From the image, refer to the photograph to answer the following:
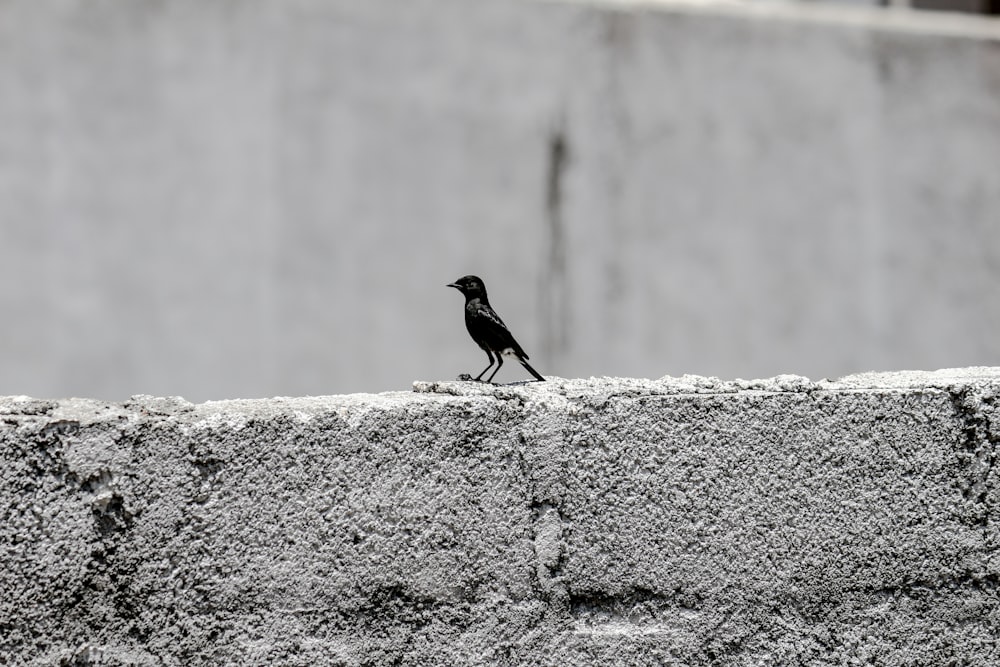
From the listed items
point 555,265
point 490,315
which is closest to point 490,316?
point 490,315

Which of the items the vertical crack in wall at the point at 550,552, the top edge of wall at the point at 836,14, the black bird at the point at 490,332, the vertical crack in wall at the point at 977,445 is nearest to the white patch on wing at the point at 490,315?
the black bird at the point at 490,332

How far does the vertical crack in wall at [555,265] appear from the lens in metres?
5.47

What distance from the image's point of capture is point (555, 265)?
18.1 ft

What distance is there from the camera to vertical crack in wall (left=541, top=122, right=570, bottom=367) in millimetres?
5473

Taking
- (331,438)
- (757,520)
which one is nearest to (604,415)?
(757,520)

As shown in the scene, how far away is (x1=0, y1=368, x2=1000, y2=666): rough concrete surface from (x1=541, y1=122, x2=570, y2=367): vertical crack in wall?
12.5 feet

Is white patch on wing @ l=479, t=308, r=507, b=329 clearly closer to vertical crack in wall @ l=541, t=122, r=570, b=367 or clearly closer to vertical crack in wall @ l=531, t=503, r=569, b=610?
vertical crack in wall @ l=531, t=503, r=569, b=610

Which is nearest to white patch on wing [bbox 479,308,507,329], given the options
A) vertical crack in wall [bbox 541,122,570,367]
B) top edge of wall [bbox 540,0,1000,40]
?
vertical crack in wall [bbox 541,122,570,367]

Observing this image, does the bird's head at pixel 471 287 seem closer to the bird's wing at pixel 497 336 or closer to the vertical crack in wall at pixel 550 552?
the bird's wing at pixel 497 336

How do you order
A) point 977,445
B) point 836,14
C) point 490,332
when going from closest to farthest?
point 977,445, point 490,332, point 836,14

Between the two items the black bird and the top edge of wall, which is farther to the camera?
the top edge of wall

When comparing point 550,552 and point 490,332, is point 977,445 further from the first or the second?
point 490,332

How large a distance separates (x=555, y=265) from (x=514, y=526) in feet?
13.3

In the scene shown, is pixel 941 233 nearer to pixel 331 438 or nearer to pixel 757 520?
pixel 757 520
